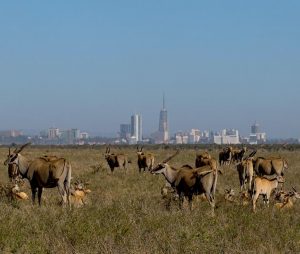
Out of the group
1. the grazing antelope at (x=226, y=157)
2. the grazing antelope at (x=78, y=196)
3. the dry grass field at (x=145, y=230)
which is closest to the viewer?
the dry grass field at (x=145, y=230)

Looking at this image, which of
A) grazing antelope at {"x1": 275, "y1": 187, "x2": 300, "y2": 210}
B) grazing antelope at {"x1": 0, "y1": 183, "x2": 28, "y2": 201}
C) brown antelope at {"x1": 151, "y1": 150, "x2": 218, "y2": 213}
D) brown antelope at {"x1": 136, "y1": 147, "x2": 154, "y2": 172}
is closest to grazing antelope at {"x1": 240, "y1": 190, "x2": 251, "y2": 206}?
grazing antelope at {"x1": 275, "y1": 187, "x2": 300, "y2": 210}

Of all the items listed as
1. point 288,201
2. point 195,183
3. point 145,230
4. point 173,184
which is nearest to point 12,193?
point 173,184

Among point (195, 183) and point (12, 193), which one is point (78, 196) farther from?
point (195, 183)

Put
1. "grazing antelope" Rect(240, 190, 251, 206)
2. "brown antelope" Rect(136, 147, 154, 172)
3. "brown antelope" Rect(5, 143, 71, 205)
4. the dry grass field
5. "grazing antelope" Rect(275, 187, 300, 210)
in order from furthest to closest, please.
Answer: "brown antelope" Rect(136, 147, 154, 172)
"brown antelope" Rect(5, 143, 71, 205)
"grazing antelope" Rect(240, 190, 251, 206)
"grazing antelope" Rect(275, 187, 300, 210)
the dry grass field

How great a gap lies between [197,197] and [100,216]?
171 inches

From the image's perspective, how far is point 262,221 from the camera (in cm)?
1152

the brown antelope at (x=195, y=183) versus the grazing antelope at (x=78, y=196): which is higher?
the brown antelope at (x=195, y=183)

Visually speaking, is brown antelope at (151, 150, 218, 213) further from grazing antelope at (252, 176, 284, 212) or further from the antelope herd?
grazing antelope at (252, 176, 284, 212)

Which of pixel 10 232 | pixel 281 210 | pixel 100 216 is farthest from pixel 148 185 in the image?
pixel 10 232

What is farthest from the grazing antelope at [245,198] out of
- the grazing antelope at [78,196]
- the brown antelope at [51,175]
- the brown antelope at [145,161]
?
the brown antelope at [145,161]

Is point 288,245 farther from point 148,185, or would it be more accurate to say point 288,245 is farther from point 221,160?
point 221,160

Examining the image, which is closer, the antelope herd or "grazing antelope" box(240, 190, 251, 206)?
the antelope herd

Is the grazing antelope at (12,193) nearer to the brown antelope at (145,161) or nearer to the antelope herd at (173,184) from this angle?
the antelope herd at (173,184)

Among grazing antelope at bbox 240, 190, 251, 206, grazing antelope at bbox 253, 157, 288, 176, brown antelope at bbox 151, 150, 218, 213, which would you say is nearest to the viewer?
brown antelope at bbox 151, 150, 218, 213
